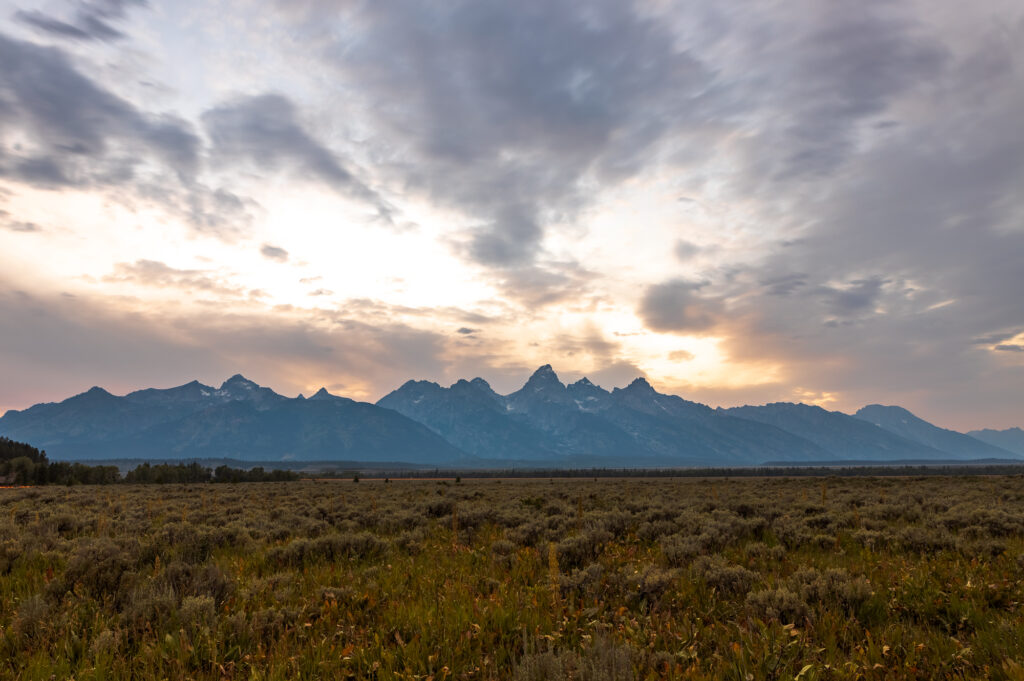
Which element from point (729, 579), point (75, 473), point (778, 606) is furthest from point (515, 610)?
point (75, 473)

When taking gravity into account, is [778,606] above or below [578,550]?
above

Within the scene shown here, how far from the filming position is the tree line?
233 ft

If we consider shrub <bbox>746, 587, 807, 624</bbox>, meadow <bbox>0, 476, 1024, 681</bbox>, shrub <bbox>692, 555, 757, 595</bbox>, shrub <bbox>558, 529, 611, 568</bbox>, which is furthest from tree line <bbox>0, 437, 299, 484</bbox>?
shrub <bbox>746, 587, 807, 624</bbox>

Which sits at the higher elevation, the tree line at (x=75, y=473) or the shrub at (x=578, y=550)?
the shrub at (x=578, y=550)

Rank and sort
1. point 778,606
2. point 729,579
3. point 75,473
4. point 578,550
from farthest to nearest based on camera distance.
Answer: point 75,473
point 578,550
point 729,579
point 778,606

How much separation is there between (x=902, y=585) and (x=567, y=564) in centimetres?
557

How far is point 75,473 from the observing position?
252ft

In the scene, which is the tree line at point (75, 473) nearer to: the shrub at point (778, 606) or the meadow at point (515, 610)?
the meadow at point (515, 610)

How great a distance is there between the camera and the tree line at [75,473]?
7100cm

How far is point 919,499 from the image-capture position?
2323cm

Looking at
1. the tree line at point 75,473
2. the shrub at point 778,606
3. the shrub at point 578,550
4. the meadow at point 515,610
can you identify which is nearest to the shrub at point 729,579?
the meadow at point 515,610

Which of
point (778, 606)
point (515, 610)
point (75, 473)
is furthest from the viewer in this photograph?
point (75, 473)

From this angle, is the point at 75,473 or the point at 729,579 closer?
the point at 729,579

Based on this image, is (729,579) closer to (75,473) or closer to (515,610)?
(515,610)
